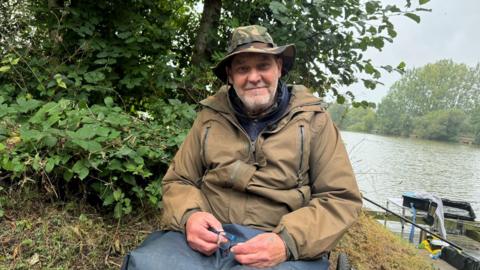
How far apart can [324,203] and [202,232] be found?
0.62 m

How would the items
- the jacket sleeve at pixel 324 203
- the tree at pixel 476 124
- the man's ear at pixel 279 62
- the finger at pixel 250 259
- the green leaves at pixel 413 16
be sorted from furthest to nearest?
the tree at pixel 476 124 → the green leaves at pixel 413 16 → the man's ear at pixel 279 62 → the jacket sleeve at pixel 324 203 → the finger at pixel 250 259

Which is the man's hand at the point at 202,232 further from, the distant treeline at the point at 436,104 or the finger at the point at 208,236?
the distant treeline at the point at 436,104

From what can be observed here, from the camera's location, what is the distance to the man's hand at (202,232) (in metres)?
1.78

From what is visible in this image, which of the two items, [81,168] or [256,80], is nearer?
[256,80]

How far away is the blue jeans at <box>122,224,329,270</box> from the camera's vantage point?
5.50 feet

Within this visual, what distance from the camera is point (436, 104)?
68875 millimetres

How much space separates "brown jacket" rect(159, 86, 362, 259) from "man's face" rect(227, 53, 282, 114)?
130mm

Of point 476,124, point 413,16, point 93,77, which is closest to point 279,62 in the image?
point 413,16

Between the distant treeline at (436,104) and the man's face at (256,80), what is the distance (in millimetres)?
54155

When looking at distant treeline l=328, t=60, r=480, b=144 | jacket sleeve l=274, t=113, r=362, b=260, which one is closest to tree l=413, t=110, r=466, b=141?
distant treeline l=328, t=60, r=480, b=144

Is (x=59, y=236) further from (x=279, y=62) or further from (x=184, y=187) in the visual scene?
(x=279, y=62)

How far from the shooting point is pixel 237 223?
1.97 m

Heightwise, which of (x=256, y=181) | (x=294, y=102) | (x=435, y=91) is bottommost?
(x=256, y=181)

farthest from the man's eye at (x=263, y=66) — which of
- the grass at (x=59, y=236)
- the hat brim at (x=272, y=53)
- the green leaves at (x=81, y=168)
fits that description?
the grass at (x=59, y=236)
